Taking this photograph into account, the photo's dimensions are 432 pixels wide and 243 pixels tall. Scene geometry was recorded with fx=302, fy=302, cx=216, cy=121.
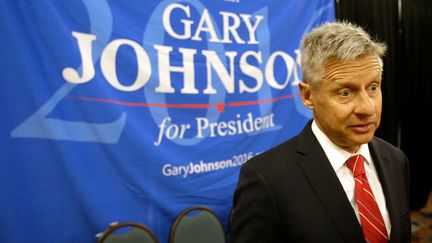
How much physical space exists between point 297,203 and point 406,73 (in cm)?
418

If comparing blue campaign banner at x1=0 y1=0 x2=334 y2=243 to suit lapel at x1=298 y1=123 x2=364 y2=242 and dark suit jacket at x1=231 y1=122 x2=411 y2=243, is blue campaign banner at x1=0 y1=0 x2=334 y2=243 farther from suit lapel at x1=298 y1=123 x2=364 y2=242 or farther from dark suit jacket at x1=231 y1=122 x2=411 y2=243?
suit lapel at x1=298 y1=123 x2=364 y2=242

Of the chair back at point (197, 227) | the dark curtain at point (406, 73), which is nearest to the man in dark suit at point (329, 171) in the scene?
the chair back at point (197, 227)

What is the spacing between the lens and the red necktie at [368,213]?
91cm

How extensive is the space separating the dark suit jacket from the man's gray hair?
233mm

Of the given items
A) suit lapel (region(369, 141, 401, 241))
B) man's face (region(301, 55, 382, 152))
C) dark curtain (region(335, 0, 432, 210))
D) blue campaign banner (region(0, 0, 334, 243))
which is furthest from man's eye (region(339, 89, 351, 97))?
dark curtain (region(335, 0, 432, 210))

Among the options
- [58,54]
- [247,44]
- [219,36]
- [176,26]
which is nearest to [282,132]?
[247,44]

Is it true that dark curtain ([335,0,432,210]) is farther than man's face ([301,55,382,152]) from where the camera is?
Yes

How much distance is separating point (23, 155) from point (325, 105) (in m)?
1.52

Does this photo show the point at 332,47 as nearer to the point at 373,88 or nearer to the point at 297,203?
the point at 373,88

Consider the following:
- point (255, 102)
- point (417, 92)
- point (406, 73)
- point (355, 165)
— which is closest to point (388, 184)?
point (355, 165)

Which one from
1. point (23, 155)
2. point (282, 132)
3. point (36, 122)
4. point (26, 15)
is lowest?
point (282, 132)

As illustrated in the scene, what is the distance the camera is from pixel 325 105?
0.93 m

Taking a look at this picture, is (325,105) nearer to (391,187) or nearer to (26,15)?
(391,187)

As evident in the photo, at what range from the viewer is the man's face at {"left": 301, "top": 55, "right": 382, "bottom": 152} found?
881 millimetres
